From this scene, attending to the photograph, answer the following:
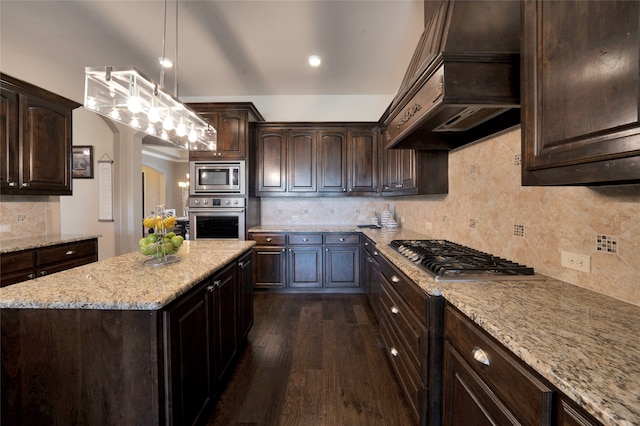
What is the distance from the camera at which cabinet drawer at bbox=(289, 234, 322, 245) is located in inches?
142

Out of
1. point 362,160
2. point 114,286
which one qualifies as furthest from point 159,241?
point 362,160

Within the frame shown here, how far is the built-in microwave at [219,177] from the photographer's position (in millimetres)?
3533

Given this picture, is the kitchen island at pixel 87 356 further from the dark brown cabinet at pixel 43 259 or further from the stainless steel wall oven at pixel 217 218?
the stainless steel wall oven at pixel 217 218

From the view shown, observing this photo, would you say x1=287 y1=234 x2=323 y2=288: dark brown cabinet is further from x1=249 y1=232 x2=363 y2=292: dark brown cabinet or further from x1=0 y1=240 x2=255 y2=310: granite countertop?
x1=0 y1=240 x2=255 y2=310: granite countertop

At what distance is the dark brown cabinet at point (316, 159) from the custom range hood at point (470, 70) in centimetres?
218

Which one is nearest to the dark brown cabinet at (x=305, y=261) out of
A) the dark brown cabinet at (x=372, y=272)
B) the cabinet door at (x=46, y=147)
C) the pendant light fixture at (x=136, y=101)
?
the dark brown cabinet at (x=372, y=272)

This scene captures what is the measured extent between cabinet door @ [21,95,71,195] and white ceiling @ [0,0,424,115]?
728 millimetres

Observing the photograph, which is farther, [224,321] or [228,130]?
[228,130]

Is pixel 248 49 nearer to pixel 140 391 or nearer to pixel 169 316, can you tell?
pixel 169 316

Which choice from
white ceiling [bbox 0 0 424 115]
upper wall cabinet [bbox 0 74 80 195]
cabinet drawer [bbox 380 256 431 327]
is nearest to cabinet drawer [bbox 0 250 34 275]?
upper wall cabinet [bbox 0 74 80 195]

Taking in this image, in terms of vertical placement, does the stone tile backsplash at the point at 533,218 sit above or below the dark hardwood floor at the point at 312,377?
above

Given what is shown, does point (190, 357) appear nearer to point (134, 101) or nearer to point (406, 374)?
point (406, 374)

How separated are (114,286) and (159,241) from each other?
466 mm

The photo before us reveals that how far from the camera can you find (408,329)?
1528 millimetres
